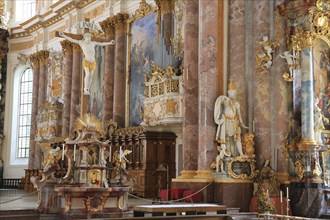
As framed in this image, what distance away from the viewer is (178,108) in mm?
16844

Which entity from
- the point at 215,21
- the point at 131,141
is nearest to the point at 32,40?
the point at 131,141

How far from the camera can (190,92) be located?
15469mm

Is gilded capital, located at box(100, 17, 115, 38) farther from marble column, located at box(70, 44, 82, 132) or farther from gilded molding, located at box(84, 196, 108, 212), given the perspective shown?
gilded molding, located at box(84, 196, 108, 212)

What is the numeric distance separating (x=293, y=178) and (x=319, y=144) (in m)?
1.08

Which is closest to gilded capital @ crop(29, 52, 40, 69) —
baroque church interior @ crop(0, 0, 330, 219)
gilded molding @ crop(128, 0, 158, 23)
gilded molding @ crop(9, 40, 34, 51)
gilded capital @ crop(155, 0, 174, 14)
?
gilded molding @ crop(9, 40, 34, 51)

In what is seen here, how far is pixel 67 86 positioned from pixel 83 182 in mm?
14439

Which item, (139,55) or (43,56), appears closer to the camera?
(139,55)

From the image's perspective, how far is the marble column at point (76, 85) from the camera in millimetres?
25547

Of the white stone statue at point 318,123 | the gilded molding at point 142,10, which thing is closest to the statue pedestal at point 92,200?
the white stone statue at point 318,123

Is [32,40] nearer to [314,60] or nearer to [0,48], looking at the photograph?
[0,48]

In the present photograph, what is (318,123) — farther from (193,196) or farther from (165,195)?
(165,195)

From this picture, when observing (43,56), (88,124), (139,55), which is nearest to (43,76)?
(43,56)

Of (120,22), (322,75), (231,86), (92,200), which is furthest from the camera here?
(120,22)

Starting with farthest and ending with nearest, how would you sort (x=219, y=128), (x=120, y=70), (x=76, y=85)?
(x=76, y=85) < (x=120, y=70) < (x=219, y=128)
